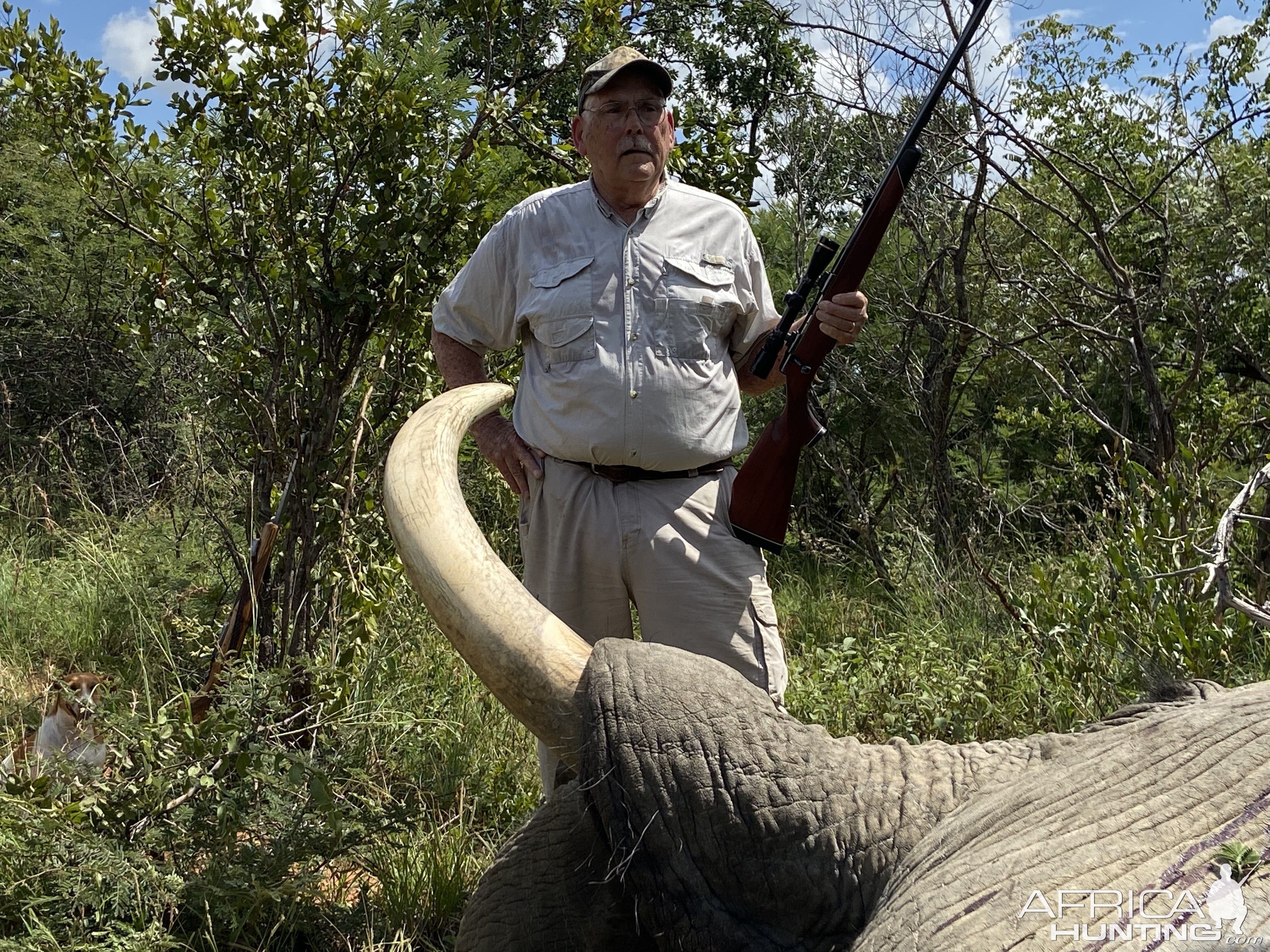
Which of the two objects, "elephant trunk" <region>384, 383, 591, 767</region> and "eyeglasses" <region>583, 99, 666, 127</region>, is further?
"eyeglasses" <region>583, 99, 666, 127</region>

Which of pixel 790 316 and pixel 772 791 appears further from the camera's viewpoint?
pixel 790 316

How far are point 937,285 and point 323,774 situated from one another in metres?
4.69

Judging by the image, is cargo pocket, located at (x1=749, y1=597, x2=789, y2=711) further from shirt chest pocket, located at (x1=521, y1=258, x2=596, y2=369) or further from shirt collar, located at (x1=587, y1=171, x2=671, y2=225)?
shirt collar, located at (x1=587, y1=171, x2=671, y2=225)

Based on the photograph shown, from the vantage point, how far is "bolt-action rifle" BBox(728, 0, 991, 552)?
3418mm

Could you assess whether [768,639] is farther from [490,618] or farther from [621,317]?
[490,618]

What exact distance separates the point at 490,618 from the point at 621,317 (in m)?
1.67

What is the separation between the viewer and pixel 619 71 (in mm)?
3486

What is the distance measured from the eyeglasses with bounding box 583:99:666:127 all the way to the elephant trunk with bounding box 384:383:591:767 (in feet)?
5.85

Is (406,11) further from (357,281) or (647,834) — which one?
(647,834)

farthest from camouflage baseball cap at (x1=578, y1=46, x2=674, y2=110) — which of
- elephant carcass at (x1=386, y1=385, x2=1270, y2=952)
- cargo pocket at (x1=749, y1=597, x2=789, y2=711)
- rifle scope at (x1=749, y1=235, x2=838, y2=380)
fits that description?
elephant carcass at (x1=386, y1=385, x2=1270, y2=952)

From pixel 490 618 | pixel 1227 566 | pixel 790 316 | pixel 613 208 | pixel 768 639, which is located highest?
pixel 613 208

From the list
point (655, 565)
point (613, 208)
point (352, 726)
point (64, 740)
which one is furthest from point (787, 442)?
point (64, 740)

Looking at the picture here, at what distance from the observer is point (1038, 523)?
741cm

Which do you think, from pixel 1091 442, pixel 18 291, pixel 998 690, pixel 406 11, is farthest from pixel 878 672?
pixel 18 291
